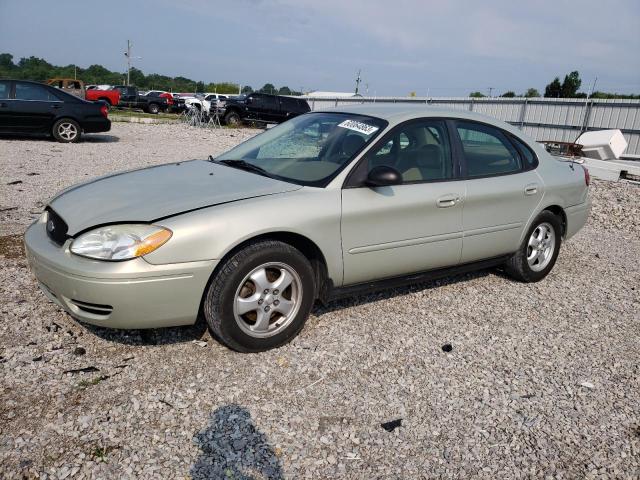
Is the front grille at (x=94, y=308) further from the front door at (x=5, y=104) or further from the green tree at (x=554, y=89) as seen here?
the green tree at (x=554, y=89)

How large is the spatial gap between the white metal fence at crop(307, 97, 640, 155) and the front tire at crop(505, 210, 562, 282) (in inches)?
456

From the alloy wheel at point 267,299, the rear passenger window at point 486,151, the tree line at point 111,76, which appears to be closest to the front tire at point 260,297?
the alloy wheel at point 267,299

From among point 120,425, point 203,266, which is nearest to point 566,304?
point 203,266

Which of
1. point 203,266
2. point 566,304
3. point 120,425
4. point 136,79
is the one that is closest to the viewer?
point 120,425

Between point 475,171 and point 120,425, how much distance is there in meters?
3.15

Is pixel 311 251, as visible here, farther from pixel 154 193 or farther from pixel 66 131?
pixel 66 131

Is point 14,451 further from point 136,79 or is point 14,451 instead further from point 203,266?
point 136,79

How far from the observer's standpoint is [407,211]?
146 inches

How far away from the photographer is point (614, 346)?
3752 mm

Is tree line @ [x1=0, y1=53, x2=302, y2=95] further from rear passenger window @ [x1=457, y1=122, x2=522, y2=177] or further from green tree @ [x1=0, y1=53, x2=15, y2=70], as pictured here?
rear passenger window @ [x1=457, y1=122, x2=522, y2=177]

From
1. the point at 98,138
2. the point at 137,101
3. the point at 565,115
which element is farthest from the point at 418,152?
the point at 137,101

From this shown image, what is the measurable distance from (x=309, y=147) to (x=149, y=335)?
1.79 metres

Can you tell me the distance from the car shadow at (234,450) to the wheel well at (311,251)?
3.44 ft

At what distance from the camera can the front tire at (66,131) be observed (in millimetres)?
12922
